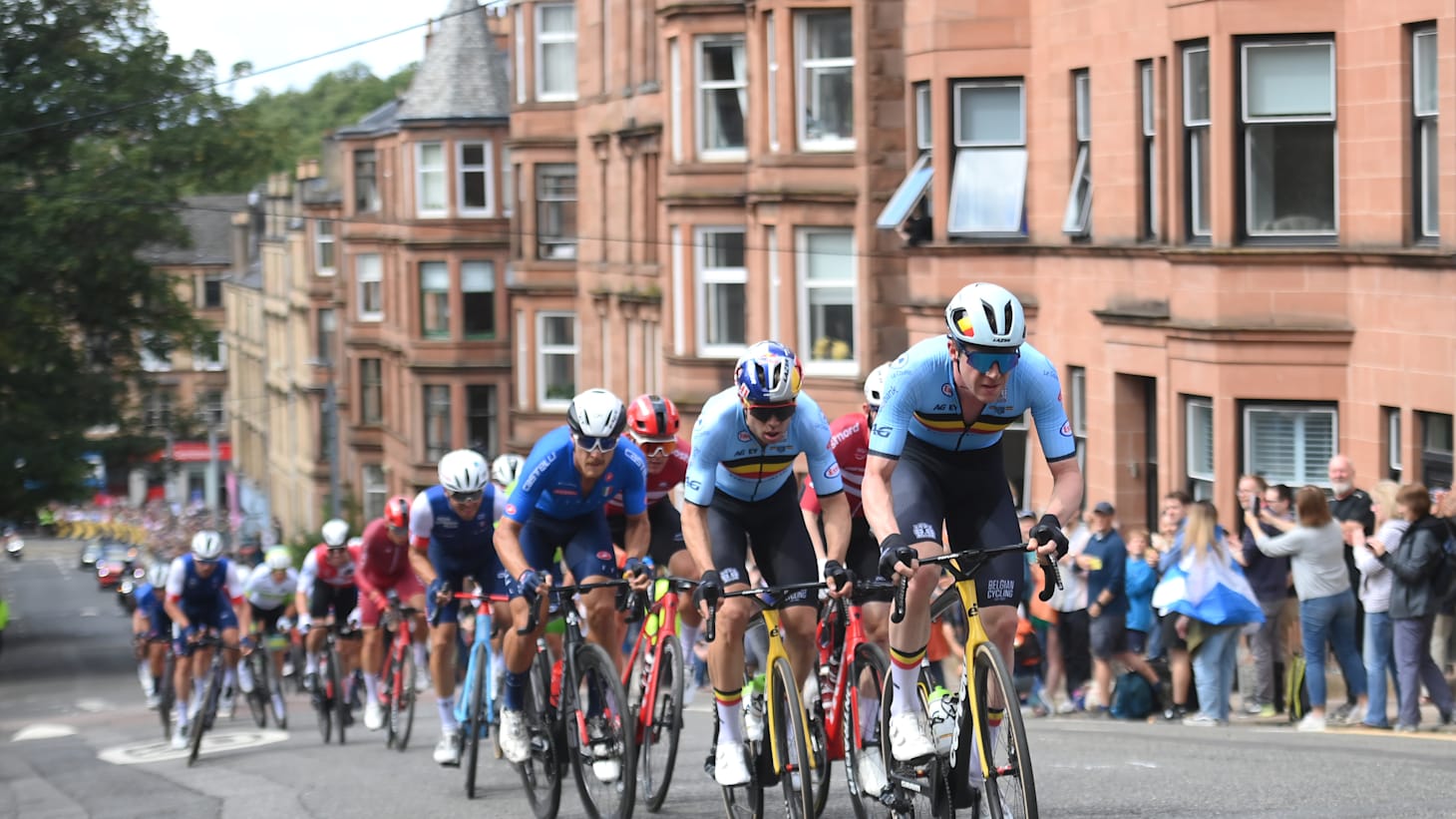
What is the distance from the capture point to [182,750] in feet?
66.3

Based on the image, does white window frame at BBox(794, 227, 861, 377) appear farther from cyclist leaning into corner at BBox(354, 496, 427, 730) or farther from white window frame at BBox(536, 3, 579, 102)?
white window frame at BBox(536, 3, 579, 102)

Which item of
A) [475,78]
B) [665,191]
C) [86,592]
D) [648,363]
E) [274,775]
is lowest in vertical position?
[86,592]

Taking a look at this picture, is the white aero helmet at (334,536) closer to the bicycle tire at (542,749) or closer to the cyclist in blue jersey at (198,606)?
the cyclist in blue jersey at (198,606)

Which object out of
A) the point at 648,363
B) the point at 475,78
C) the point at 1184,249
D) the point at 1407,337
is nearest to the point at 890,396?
the point at 1407,337

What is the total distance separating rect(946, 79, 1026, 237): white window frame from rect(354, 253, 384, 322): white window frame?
1572 inches

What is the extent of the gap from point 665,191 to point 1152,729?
70.6 ft

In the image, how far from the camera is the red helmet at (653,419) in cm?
1288

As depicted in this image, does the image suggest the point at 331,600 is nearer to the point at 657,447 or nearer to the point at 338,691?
the point at 338,691

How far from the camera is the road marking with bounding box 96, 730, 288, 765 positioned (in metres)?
19.8

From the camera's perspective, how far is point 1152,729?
1609cm

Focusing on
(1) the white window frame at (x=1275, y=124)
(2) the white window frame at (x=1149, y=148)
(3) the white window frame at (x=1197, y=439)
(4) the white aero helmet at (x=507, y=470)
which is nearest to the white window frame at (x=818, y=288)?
(2) the white window frame at (x=1149, y=148)

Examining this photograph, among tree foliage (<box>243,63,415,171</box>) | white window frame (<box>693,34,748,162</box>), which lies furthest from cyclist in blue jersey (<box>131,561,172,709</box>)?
tree foliage (<box>243,63,415,171</box>)

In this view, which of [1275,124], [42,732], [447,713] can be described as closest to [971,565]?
[447,713]

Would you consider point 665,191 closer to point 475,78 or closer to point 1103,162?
point 1103,162
